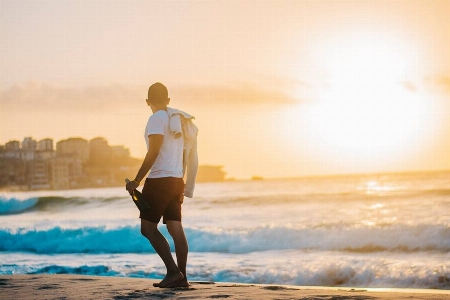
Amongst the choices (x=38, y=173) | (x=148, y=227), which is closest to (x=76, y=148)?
(x=38, y=173)

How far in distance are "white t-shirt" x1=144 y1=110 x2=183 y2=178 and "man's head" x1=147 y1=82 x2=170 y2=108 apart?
0.11 m

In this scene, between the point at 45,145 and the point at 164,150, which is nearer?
the point at 164,150

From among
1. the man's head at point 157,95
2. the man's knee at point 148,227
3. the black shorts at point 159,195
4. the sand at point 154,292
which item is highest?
the man's head at point 157,95

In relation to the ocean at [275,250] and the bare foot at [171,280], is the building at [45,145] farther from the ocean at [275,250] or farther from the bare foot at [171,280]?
the bare foot at [171,280]

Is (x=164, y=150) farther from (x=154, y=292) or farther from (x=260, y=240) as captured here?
(x=260, y=240)

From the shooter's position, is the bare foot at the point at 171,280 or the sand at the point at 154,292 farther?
the bare foot at the point at 171,280

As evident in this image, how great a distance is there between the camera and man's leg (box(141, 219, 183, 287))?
607 centimetres

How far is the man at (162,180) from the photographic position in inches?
235

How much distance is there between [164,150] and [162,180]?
265 mm

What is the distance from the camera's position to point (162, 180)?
602cm

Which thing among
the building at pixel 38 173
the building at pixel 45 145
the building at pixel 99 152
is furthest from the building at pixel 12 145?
the building at pixel 99 152

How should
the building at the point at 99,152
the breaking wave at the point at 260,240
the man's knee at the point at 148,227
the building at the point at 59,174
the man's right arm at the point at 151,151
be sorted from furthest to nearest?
the building at the point at 99,152 → the building at the point at 59,174 → the breaking wave at the point at 260,240 → the man's knee at the point at 148,227 → the man's right arm at the point at 151,151

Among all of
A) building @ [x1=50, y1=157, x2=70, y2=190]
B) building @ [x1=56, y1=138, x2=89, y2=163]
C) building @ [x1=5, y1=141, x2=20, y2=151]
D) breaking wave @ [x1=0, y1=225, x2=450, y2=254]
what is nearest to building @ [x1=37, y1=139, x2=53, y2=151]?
building @ [x1=56, y1=138, x2=89, y2=163]

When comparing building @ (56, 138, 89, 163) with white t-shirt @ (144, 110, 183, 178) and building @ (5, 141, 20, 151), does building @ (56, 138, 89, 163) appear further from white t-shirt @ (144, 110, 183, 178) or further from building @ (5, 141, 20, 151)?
white t-shirt @ (144, 110, 183, 178)
